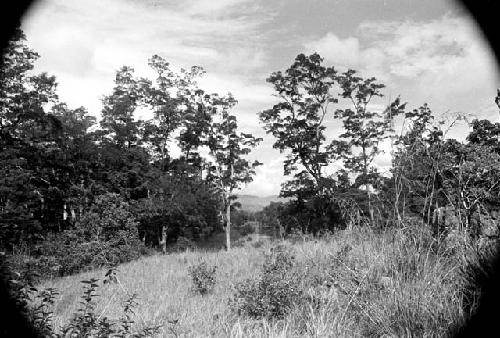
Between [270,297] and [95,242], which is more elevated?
[270,297]

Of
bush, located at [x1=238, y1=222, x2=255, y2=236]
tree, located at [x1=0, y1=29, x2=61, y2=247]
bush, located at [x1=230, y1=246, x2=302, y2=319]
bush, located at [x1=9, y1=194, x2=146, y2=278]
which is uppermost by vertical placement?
tree, located at [x1=0, y1=29, x2=61, y2=247]

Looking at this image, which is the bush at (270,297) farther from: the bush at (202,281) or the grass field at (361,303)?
the bush at (202,281)

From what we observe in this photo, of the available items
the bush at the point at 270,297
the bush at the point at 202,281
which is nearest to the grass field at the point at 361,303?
the bush at the point at 270,297

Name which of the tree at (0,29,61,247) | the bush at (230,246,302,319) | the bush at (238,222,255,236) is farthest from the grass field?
the bush at (238,222,255,236)

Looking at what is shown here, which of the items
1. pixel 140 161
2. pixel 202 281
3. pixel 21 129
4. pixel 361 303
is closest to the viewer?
pixel 361 303

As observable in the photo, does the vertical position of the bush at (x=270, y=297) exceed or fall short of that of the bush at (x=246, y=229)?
it exceeds it

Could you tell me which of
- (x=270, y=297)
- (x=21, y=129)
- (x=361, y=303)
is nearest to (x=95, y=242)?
(x=21, y=129)

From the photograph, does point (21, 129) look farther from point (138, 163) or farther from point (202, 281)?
point (202, 281)

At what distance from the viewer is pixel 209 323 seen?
14.6 ft

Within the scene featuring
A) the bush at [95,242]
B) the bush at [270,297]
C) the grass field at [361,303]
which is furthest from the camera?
the bush at [95,242]

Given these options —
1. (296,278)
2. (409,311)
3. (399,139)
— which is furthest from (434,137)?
(296,278)

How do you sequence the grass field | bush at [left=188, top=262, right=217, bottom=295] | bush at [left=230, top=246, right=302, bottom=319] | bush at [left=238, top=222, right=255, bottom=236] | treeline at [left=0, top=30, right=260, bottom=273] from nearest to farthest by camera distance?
the grass field, bush at [left=230, top=246, right=302, bottom=319], bush at [left=188, top=262, right=217, bottom=295], treeline at [left=0, top=30, right=260, bottom=273], bush at [left=238, top=222, right=255, bottom=236]

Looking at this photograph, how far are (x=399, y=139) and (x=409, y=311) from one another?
2.02 meters

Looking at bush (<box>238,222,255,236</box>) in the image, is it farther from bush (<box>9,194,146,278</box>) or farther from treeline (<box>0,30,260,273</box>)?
bush (<box>9,194,146,278</box>)
